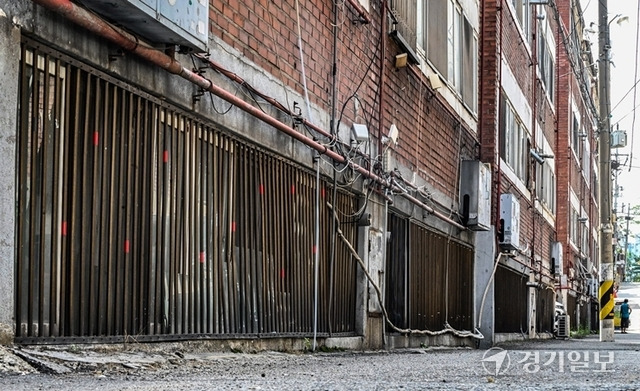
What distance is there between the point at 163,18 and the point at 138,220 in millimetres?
1272

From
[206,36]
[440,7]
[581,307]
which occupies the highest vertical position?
[440,7]

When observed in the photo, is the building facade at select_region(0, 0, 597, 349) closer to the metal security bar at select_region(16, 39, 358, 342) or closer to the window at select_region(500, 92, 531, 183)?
the metal security bar at select_region(16, 39, 358, 342)

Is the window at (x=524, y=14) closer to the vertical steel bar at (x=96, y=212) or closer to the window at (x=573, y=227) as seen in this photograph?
the window at (x=573, y=227)

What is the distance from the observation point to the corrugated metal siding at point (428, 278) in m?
14.2

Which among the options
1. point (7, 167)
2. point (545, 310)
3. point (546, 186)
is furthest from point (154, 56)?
point (545, 310)

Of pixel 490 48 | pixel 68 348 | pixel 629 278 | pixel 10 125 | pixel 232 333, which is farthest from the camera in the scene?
pixel 629 278

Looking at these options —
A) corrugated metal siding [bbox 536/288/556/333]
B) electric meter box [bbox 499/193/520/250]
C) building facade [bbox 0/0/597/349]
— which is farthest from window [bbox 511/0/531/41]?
corrugated metal siding [bbox 536/288/556/333]

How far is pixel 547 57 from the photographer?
3281 centimetres

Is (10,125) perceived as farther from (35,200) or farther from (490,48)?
(490,48)

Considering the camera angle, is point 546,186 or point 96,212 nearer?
point 96,212

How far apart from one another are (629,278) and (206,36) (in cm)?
12634

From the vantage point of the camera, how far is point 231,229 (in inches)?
335

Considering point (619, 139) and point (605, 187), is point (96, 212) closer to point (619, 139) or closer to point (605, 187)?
point (605, 187)

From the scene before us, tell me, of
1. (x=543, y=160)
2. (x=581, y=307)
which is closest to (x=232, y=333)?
(x=543, y=160)
